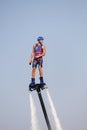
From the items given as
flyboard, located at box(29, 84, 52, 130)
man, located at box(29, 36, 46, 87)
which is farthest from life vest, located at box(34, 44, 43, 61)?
flyboard, located at box(29, 84, 52, 130)

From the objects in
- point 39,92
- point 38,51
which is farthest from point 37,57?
point 39,92

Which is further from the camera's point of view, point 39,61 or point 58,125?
point 58,125

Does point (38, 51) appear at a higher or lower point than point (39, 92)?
higher

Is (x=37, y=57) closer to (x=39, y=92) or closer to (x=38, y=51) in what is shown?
(x=38, y=51)

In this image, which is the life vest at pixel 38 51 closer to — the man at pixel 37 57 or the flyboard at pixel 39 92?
the man at pixel 37 57

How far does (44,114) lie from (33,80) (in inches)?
117

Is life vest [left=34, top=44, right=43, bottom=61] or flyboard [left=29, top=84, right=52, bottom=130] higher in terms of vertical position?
life vest [left=34, top=44, right=43, bottom=61]

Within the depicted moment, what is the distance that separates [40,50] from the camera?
17219 millimetres

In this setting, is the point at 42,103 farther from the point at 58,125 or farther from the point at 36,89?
the point at 58,125

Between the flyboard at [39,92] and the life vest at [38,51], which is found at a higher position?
the life vest at [38,51]

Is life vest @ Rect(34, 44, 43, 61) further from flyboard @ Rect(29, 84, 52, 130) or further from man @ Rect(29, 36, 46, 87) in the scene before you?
flyboard @ Rect(29, 84, 52, 130)

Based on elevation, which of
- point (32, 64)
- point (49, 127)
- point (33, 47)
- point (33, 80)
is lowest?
point (49, 127)

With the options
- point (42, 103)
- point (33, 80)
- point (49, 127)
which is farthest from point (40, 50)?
point (49, 127)

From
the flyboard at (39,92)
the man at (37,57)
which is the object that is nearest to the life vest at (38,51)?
the man at (37,57)
